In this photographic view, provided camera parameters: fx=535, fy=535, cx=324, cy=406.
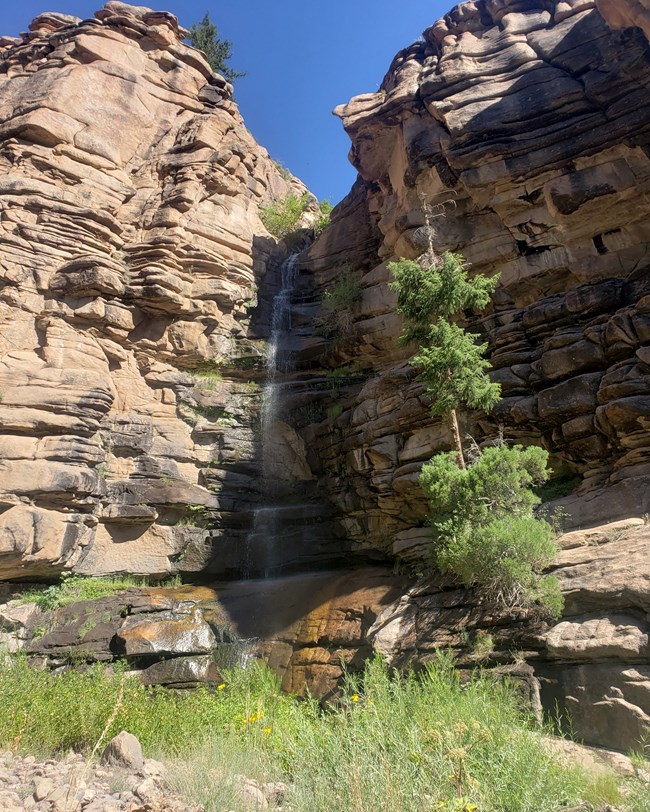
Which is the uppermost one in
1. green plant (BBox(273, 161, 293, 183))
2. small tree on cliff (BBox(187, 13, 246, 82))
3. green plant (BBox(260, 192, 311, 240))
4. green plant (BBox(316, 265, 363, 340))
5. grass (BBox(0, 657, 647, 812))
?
small tree on cliff (BBox(187, 13, 246, 82))

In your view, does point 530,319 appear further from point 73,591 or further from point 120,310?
point 73,591

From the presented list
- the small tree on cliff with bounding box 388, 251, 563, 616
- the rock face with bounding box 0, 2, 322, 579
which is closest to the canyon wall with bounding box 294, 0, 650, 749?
the small tree on cliff with bounding box 388, 251, 563, 616

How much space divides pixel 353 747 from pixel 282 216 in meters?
25.9

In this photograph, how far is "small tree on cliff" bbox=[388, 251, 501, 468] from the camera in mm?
11500

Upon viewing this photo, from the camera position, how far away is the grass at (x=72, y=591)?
1461 cm

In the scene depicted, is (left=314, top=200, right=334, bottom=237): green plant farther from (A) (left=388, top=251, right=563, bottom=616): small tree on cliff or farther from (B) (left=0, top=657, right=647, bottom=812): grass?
(B) (left=0, top=657, right=647, bottom=812): grass

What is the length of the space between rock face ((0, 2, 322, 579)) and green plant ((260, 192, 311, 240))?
154cm

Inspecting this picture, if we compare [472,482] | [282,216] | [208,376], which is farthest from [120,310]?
[472,482]

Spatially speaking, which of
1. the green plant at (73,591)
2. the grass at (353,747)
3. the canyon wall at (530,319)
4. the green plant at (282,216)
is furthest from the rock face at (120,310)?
the grass at (353,747)

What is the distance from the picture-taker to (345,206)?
25.4 meters

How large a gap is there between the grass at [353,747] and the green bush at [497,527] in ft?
5.82

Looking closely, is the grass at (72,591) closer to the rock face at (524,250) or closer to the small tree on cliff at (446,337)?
the rock face at (524,250)

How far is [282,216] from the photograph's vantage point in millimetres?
27172

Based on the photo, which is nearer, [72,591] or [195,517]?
[72,591]
